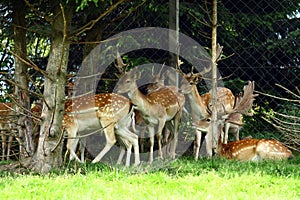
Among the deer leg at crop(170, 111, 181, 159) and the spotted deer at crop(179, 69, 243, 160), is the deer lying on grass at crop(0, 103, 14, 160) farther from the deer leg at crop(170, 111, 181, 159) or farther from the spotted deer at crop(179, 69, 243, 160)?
the spotted deer at crop(179, 69, 243, 160)

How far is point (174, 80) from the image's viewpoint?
299 inches

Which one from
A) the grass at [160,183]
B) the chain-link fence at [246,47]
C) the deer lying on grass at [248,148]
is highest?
the chain-link fence at [246,47]

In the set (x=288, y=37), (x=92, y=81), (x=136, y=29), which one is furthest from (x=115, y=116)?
(x=288, y=37)

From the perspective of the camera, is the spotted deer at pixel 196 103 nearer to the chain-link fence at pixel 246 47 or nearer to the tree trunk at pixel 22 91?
the chain-link fence at pixel 246 47

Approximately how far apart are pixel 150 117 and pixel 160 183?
8.32 ft

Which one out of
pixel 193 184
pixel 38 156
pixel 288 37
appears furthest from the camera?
pixel 288 37

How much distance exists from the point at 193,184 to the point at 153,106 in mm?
2699

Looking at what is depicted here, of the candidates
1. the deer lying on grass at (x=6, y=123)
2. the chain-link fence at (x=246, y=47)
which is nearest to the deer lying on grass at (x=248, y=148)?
the chain-link fence at (x=246, y=47)

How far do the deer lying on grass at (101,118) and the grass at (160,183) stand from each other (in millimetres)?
1110

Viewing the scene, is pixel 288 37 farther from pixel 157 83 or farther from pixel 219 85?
pixel 157 83

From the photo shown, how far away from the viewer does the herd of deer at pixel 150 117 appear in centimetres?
676

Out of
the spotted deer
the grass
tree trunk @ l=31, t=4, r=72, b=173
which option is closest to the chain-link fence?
the spotted deer

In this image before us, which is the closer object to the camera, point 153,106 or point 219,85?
point 153,106

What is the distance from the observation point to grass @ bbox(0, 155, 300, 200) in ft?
13.6
